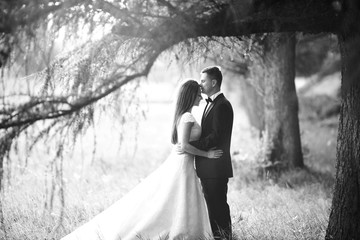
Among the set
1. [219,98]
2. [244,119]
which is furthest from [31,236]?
[244,119]

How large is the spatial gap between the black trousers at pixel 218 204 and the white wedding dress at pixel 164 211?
0.09 m

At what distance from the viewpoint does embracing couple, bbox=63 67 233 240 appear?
463cm

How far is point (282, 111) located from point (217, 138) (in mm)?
4454

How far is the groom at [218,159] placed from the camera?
15.2 feet

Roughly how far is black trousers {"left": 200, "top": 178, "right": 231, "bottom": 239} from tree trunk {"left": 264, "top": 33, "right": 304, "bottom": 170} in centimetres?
409

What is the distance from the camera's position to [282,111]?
28.3 feet

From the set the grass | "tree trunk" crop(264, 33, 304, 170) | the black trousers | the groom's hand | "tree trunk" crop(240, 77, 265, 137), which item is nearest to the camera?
the black trousers

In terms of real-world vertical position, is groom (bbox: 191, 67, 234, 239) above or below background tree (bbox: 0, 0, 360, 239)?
below

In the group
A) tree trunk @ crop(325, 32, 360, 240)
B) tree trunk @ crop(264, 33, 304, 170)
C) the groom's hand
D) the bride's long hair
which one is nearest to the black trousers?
the groom's hand

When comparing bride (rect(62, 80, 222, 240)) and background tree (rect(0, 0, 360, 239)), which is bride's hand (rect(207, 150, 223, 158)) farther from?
background tree (rect(0, 0, 360, 239))

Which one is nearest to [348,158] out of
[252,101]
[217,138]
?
[217,138]

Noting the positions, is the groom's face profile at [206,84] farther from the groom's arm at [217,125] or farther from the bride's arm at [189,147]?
the bride's arm at [189,147]

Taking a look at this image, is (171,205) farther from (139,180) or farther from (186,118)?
(139,180)

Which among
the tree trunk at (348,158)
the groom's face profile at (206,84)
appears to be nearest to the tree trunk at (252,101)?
the groom's face profile at (206,84)
